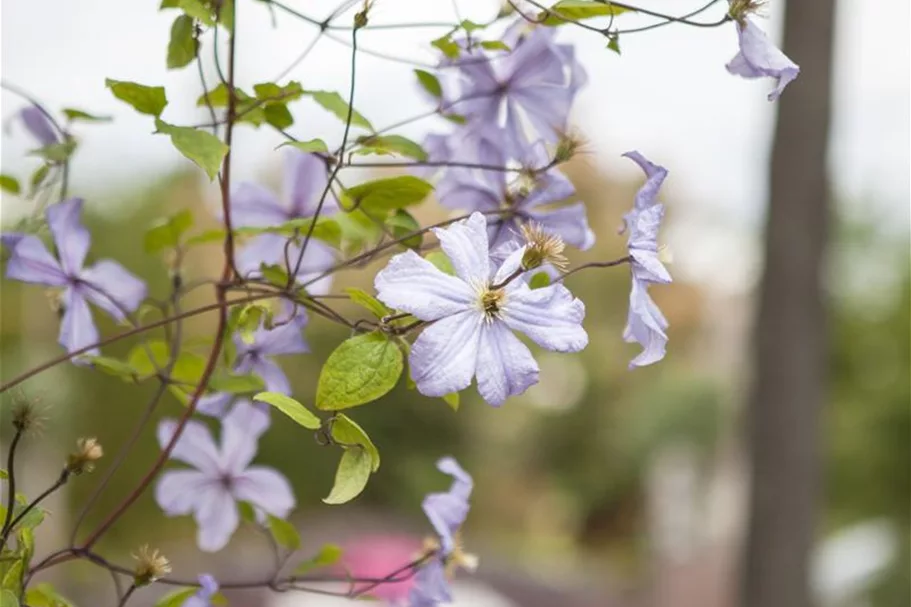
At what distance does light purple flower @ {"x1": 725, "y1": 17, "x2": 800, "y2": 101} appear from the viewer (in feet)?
1.61

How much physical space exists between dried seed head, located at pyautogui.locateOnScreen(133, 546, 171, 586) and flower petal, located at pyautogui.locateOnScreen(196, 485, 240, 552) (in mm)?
162

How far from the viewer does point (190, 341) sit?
0.64 meters

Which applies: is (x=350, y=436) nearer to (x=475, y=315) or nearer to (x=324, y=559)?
(x=475, y=315)

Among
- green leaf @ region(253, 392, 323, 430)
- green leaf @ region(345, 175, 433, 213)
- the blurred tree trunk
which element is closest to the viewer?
green leaf @ region(253, 392, 323, 430)

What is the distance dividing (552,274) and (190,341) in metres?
0.20

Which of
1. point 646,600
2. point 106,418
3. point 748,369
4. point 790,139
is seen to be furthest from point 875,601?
point 106,418

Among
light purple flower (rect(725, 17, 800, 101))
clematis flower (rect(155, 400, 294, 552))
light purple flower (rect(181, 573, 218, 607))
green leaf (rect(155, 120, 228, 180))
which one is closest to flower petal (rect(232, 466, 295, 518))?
clematis flower (rect(155, 400, 294, 552))

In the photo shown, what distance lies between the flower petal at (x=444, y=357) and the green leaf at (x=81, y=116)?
0.25 metres

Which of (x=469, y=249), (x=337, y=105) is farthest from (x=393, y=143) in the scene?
(x=469, y=249)

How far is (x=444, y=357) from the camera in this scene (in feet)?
1.44

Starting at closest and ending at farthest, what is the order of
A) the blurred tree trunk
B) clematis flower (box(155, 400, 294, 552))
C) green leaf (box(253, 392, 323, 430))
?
green leaf (box(253, 392, 323, 430)) → clematis flower (box(155, 400, 294, 552)) → the blurred tree trunk

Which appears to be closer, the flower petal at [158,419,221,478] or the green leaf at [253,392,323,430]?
the green leaf at [253,392,323,430]

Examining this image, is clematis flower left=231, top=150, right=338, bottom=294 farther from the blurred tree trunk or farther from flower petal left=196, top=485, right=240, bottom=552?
the blurred tree trunk

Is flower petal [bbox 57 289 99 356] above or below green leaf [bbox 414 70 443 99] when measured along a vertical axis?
below
